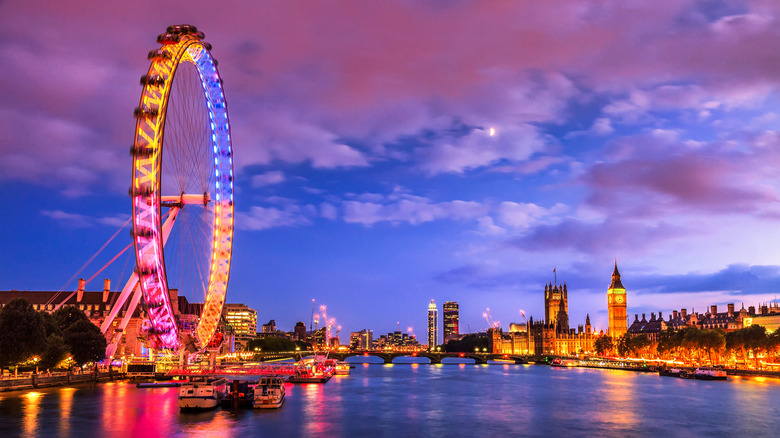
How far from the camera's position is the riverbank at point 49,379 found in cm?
8312

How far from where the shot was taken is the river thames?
59.7 metres

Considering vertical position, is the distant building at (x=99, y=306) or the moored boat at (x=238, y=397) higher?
the distant building at (x=99, y=306)

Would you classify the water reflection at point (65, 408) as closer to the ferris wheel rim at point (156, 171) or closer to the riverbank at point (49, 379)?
the riverbank at point (49, 379)

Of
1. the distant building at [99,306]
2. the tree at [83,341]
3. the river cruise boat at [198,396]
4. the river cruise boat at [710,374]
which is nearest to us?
the river cruise boat at [198,396]

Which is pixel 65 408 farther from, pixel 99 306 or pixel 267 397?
pixel 99 306

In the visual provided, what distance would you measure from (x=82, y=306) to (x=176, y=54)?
11094 cm

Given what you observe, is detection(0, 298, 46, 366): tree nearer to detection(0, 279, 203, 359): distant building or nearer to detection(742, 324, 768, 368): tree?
detection(0, 279, 203, 359): distant building

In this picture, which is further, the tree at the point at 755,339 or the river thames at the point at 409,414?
the tree at the point at 755,339

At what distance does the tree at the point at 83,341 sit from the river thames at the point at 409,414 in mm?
4912

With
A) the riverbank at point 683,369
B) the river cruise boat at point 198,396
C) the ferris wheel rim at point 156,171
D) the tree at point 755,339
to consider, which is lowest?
the riverbank at point 683,369

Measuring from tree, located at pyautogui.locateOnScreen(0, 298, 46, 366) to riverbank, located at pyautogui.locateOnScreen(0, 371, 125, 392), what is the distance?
509 cm

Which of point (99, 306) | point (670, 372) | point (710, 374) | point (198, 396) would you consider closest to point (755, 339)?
point (710, 374)

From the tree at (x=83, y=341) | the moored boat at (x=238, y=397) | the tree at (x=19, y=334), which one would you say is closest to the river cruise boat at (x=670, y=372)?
the moored boat at (x=238, y=397)

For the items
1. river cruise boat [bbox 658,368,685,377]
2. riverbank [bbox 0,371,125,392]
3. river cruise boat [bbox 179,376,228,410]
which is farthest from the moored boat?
river cruise boat [bbox 658,368,685,377]
